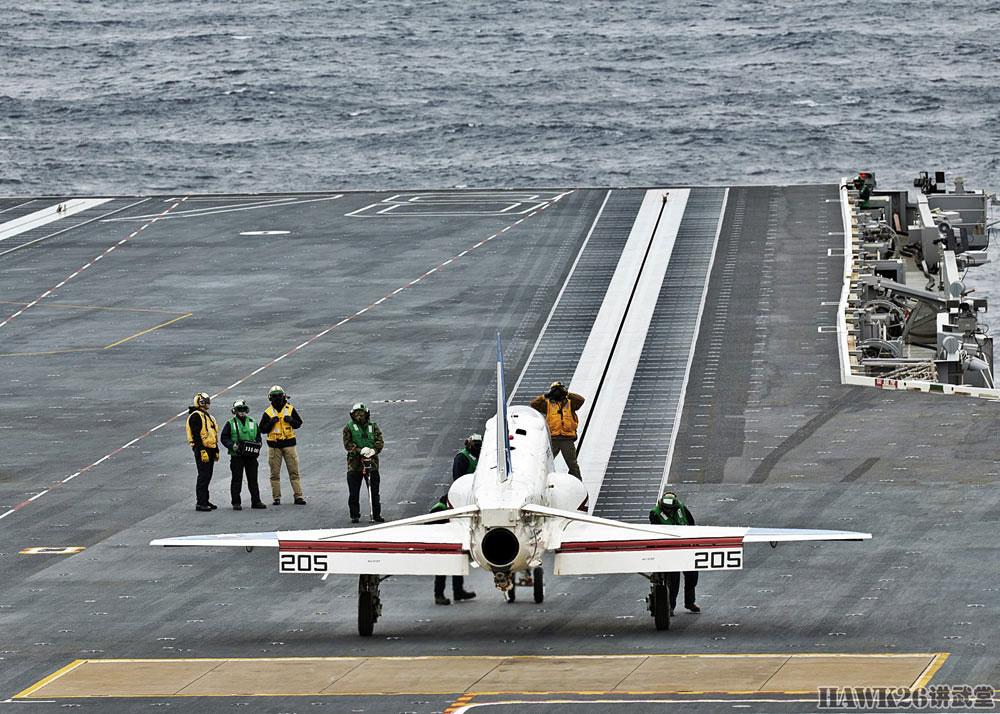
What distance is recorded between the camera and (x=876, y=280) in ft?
206

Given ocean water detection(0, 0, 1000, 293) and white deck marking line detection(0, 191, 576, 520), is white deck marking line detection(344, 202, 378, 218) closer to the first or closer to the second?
white deck marking line detection(0, 191, 576, 520)

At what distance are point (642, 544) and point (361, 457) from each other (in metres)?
9.69

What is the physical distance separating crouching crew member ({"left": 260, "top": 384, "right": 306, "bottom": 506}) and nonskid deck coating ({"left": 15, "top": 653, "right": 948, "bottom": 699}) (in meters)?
10.4

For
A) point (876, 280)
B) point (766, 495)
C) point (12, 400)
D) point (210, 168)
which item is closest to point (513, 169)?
point (210, 168)

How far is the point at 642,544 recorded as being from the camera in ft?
86.6

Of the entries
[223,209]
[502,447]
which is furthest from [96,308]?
[502,447]

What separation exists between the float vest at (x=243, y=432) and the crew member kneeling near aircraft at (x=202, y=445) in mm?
368

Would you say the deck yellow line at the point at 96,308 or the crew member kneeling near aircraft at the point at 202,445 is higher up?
the deck yellow line at the point at 96,308

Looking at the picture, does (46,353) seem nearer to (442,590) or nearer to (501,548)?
(442,590)

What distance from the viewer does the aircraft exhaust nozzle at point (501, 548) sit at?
26.2 metres

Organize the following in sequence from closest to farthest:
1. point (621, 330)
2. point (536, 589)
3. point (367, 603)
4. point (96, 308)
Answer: point (367, 603) < point (536, 589) < point (621, 330) < point (96, 308)

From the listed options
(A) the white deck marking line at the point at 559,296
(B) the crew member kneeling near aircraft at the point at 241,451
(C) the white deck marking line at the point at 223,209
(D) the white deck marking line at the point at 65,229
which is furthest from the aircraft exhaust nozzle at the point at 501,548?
(C) the white deck marking line at the point at 223,209

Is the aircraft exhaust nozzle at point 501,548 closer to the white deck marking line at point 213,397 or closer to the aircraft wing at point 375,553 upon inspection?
the aircraft wing at point 375,553

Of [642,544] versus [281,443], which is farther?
[281,443]
